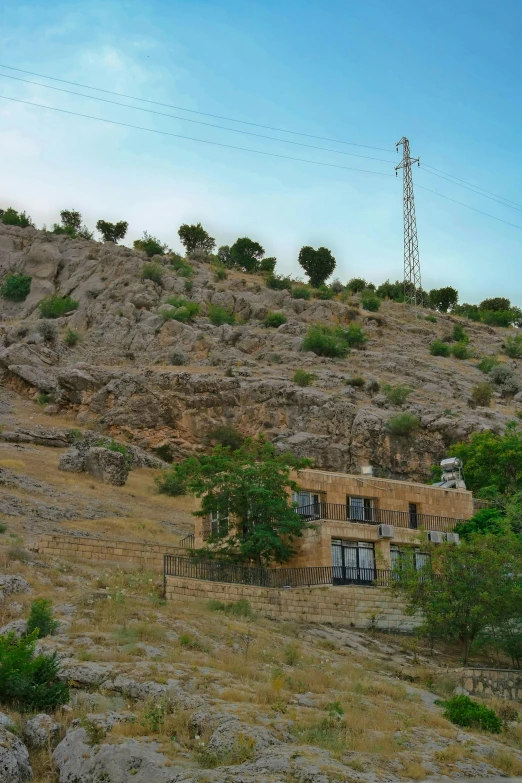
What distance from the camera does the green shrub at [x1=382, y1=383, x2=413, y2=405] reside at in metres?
59.3

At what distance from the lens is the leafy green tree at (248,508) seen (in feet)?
108

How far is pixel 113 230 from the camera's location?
306 feet

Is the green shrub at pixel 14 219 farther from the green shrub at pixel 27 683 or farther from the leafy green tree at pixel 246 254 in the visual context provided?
the green shrub at pixel 27 683

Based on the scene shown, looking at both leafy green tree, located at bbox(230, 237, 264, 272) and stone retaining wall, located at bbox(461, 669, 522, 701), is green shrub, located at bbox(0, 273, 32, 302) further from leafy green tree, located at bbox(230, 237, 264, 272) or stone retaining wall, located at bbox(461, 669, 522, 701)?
stone retaining wall, located at bbox(461, 669, 522, 701)

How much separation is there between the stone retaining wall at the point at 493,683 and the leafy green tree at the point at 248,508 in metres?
8.70

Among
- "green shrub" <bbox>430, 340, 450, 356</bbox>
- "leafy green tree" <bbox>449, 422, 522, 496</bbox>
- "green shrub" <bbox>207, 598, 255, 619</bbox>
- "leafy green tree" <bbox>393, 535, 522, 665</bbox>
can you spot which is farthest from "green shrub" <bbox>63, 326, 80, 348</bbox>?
"leafy green tree" <bbox>393, 535, 522, 665</bbox>

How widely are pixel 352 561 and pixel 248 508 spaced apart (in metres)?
4.87

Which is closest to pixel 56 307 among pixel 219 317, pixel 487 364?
pixel 219 317

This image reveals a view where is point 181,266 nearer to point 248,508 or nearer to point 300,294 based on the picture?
point 300,294

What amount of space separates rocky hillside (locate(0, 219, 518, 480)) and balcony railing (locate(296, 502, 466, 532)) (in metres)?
13.4

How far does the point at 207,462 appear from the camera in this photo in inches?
1380

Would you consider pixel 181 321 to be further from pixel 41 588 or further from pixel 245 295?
pixel 41 588

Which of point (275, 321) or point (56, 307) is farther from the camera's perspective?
point (56, 307)

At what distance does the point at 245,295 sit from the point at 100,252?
45.5 feet
